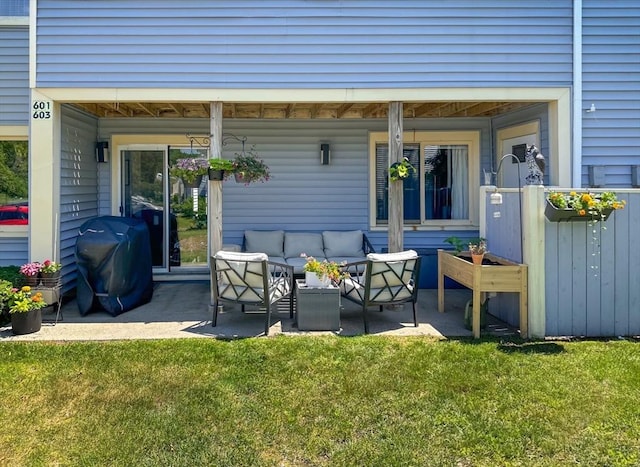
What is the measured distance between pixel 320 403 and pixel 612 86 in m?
5.34

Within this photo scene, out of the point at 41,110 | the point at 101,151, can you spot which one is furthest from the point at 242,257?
the point at 101,151

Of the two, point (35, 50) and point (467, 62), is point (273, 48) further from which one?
point (35, 50)

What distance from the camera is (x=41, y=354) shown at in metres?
4.22

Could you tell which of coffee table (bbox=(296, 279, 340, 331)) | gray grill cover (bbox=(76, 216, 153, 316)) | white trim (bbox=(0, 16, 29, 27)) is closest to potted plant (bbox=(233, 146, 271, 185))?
gray grill cover (bbox=(76, 216, 153, 316))

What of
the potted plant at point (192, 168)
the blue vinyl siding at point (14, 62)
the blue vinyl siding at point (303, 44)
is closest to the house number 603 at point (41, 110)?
the blue vinyl siding at point (303, 44)

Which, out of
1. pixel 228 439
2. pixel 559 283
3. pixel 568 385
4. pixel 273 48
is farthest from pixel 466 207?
pixel 228 439

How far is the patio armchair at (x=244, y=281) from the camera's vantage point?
4.90 metres

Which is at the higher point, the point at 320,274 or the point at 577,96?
the point at 577,96

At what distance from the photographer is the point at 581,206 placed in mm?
4473

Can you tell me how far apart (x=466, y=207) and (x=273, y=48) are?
3989mm

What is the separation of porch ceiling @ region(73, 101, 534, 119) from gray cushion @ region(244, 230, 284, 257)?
1.80 metres

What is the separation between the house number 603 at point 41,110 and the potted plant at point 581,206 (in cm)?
552

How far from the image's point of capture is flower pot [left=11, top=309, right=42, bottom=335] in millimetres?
4837

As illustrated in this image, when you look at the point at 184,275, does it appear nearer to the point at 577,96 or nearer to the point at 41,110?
the point at 41,110
